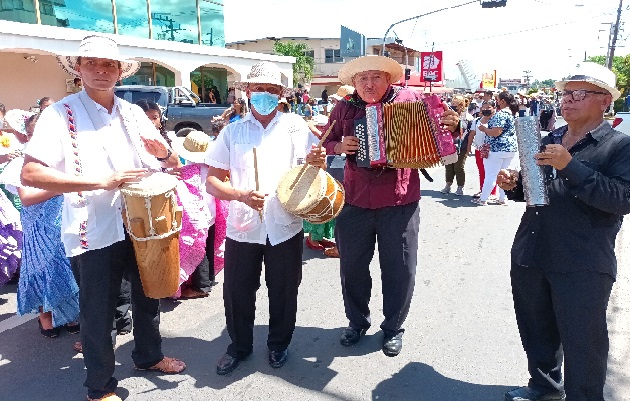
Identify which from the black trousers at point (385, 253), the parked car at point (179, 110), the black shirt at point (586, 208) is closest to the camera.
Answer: the black shirt at point (586, 208)

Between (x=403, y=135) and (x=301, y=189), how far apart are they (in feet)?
2.59

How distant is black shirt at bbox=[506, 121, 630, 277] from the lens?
2236 millimetres

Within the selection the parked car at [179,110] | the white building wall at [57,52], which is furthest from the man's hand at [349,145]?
the parked car at [179,110]

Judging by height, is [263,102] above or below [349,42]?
below

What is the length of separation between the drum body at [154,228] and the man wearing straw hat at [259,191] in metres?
0.38

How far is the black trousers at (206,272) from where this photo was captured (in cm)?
461

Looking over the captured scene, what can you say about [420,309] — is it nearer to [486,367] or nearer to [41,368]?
[486,367]

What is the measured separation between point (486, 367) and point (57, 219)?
10.9 ft

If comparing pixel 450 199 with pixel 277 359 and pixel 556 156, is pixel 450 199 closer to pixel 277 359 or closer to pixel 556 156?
pixel 277 359

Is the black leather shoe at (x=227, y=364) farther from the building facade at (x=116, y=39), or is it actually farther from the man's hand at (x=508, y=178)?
the building facade at (x=116, y=39)

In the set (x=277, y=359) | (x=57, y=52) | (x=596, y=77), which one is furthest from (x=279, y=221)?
A: (x=57, y=52)

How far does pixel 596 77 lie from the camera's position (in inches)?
90.4

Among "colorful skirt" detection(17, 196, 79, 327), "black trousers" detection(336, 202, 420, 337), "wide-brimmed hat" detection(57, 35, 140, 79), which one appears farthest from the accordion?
"colorful skirt" detection(17, 196, 79, 327)

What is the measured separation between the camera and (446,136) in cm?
312
